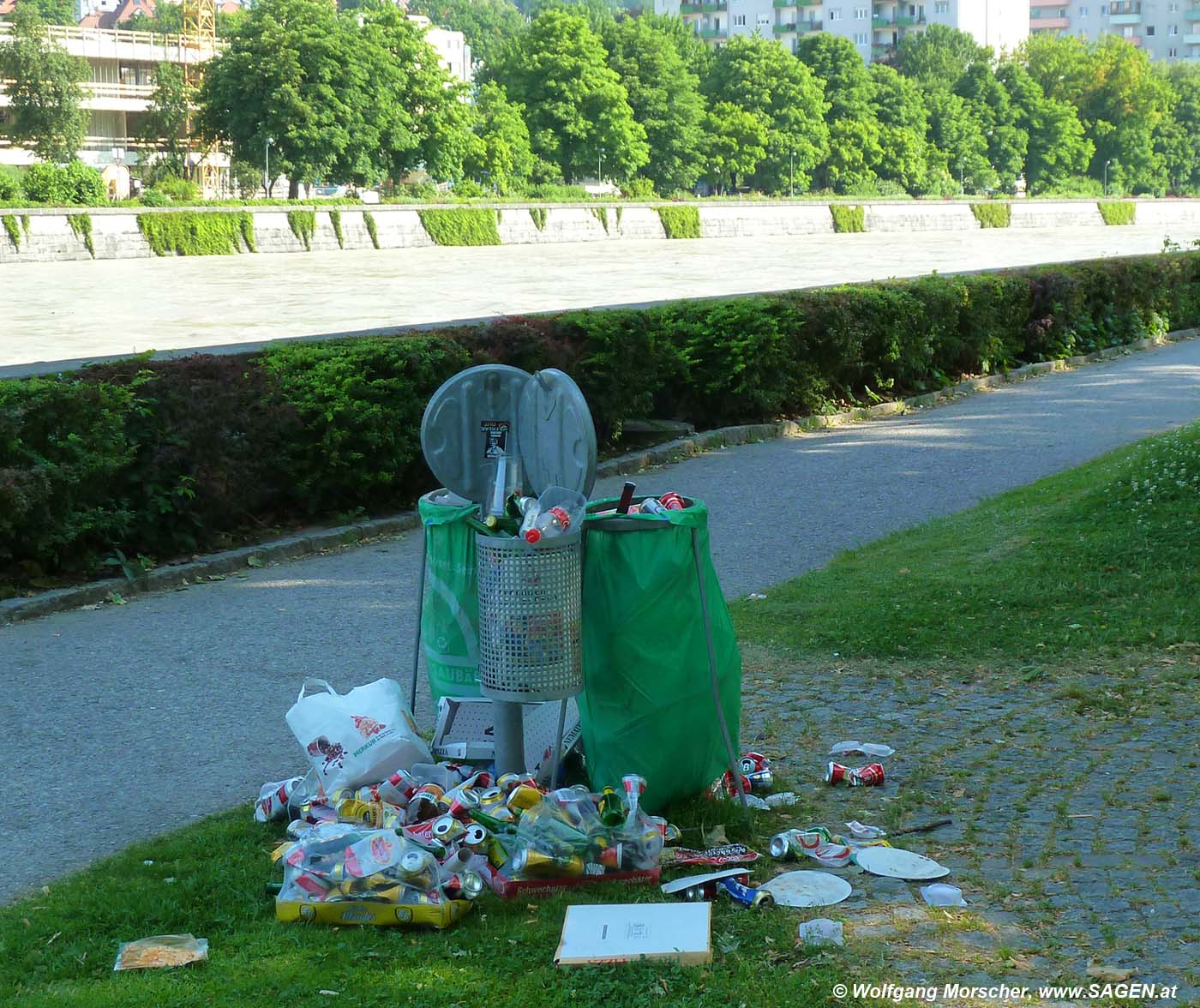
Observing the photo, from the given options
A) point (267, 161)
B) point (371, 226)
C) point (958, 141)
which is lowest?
point (371, 226)

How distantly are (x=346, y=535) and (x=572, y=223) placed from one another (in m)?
44.3

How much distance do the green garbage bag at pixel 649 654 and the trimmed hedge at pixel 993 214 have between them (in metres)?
65.8

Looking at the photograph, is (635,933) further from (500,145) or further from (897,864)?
(500,145)

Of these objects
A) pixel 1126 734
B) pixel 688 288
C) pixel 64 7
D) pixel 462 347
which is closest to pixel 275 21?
pixel 688 288

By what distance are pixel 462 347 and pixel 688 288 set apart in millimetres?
21153

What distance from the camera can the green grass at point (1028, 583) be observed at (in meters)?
6.23

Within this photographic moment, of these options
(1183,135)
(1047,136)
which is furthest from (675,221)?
(1183,135)

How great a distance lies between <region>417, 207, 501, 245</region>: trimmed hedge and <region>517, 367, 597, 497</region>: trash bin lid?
43.5 m

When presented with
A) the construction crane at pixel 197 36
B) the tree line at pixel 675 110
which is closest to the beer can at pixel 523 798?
the tree line at pixel 675 110

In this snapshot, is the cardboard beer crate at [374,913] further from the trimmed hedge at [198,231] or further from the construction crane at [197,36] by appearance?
the construction crane at [197,36]

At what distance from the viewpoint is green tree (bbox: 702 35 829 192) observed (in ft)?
260

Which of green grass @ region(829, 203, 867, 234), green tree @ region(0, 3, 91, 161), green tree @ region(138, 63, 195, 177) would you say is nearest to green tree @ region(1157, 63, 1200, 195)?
green grass @ region(829, 203, 867, 234)

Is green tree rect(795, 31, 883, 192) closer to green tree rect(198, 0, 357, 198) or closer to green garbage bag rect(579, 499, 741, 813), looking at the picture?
green tree rect(198, 0, 357, 198)

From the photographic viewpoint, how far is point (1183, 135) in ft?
352
